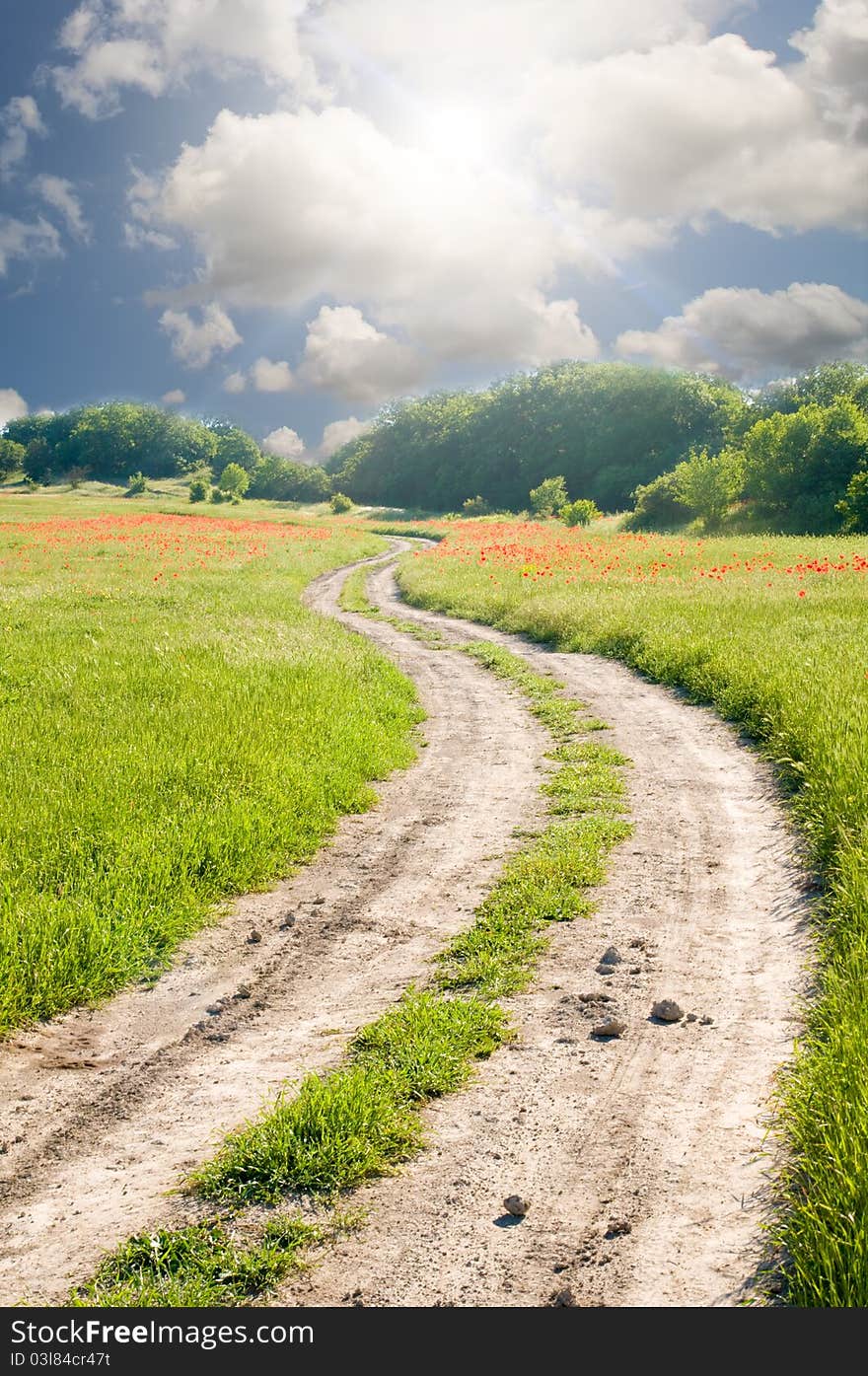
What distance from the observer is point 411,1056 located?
4547 mm

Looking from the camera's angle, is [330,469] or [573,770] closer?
[573,770]

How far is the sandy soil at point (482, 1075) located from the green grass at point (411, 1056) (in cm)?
14

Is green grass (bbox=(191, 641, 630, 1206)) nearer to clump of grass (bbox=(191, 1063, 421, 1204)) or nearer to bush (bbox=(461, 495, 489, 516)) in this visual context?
clump of grass (bbox=(191, 1063, 421, 1204))

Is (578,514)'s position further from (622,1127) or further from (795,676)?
(622,1127)

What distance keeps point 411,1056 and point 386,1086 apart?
0.27m

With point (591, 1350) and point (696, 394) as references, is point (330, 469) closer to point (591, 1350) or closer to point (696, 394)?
point (696, 394)

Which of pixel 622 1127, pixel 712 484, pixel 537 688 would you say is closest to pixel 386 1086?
pixel 622 1127

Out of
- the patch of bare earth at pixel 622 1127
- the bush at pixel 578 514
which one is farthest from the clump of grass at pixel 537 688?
the bush at pixel 578 514

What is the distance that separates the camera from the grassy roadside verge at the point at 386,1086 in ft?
10.9

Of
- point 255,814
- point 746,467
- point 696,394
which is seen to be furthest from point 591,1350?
point 696,394

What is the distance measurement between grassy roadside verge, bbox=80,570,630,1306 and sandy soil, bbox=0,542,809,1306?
14 centimetres

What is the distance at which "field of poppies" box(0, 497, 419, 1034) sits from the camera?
19.1 feet

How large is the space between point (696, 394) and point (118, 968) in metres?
104

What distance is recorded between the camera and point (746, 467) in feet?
174
